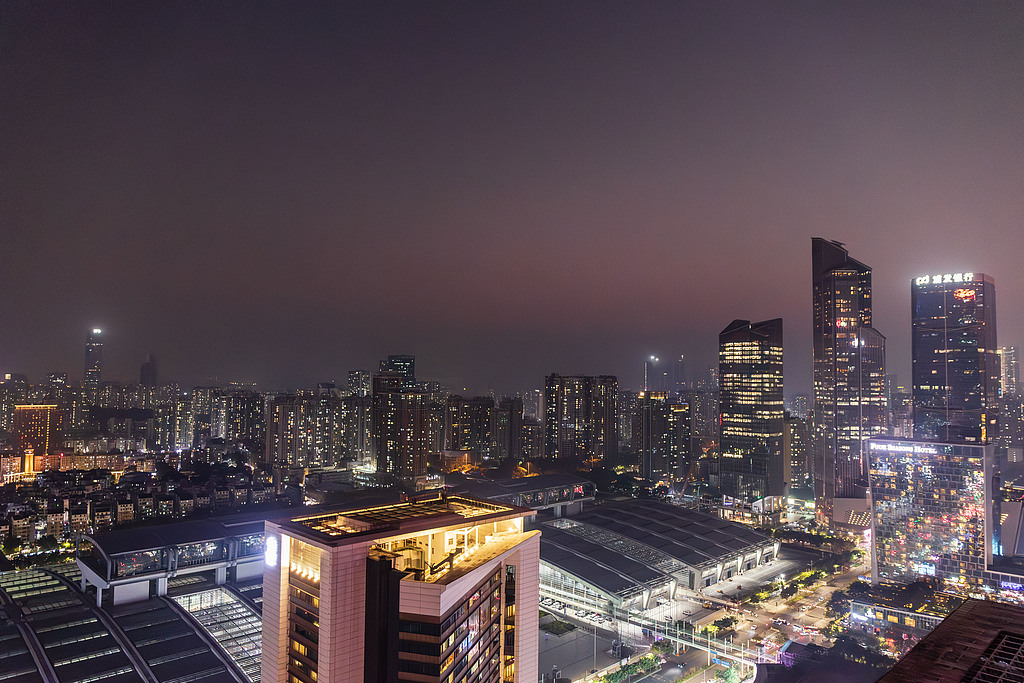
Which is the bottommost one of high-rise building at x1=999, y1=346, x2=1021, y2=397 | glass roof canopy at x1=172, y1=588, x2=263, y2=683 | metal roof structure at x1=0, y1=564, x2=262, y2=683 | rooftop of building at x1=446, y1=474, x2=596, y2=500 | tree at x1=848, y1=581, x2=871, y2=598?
tree at x1=848, y1=581, x2=871, y2=598

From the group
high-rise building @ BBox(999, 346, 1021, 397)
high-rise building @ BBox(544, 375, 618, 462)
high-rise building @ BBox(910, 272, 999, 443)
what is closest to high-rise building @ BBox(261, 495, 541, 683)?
high-rise building @ BBox(910, 272, 999, 443)

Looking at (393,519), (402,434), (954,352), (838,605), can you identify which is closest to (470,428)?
(402,434)

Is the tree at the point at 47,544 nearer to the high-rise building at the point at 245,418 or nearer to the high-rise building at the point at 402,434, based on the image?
the high-rise building at the point at 402,434

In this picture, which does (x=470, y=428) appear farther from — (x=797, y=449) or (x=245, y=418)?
(x=797, y=449)

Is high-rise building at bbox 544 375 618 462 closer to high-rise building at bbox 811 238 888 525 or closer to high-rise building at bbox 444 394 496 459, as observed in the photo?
high-rise building at bbox 444 394 496 459

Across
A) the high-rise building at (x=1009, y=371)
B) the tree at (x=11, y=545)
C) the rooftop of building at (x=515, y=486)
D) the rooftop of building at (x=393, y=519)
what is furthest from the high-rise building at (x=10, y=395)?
the high-rise building at (x=1009, y=371)

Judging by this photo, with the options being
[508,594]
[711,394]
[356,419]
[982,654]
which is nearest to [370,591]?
[508,594]
